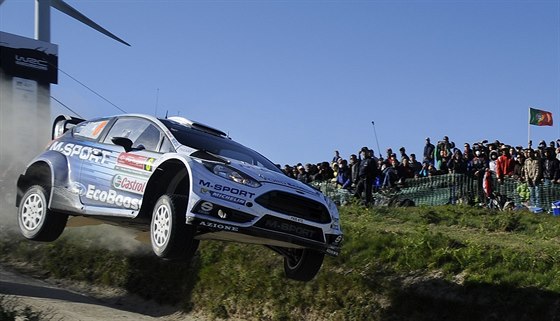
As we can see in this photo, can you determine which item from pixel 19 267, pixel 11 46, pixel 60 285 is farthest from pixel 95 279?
pixel 11 46

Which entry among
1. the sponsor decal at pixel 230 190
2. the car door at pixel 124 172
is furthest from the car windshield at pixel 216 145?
the sponsor decal at pixel 230 190

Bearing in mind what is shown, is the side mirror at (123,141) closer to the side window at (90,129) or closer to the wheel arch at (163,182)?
the wheel arch at (163,182)

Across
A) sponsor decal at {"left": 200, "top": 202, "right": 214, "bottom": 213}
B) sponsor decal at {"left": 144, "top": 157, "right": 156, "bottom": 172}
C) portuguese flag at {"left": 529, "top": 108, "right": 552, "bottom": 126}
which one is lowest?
sponsor decal at {"left": 200, "top": 202, "right": 214, "bottom": 213}

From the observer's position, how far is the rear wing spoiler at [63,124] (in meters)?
11.7

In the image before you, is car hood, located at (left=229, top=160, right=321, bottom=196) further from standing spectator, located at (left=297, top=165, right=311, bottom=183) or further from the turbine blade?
the turbine blade

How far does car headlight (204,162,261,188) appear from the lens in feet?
28.5

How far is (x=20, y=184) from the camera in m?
11.1

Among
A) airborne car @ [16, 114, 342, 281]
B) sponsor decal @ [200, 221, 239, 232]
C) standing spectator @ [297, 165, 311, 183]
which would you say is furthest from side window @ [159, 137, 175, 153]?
standing spectator @ [297, 165, 311, 183]

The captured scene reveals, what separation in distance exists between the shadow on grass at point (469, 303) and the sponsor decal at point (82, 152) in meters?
5.72

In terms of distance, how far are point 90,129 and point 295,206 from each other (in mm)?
3561

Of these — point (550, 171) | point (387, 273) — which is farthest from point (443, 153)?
point (387, 273)

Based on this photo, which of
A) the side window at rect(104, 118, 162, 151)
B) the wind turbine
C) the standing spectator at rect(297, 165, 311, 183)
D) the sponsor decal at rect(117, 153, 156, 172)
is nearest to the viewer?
the sponsor decal at rect(117, 153, 156, 172)

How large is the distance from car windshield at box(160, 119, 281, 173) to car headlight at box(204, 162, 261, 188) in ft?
2.34

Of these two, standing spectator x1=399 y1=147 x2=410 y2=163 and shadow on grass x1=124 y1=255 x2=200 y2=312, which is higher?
standing spectator x1=399 y1=147 x2=410 y2=163
